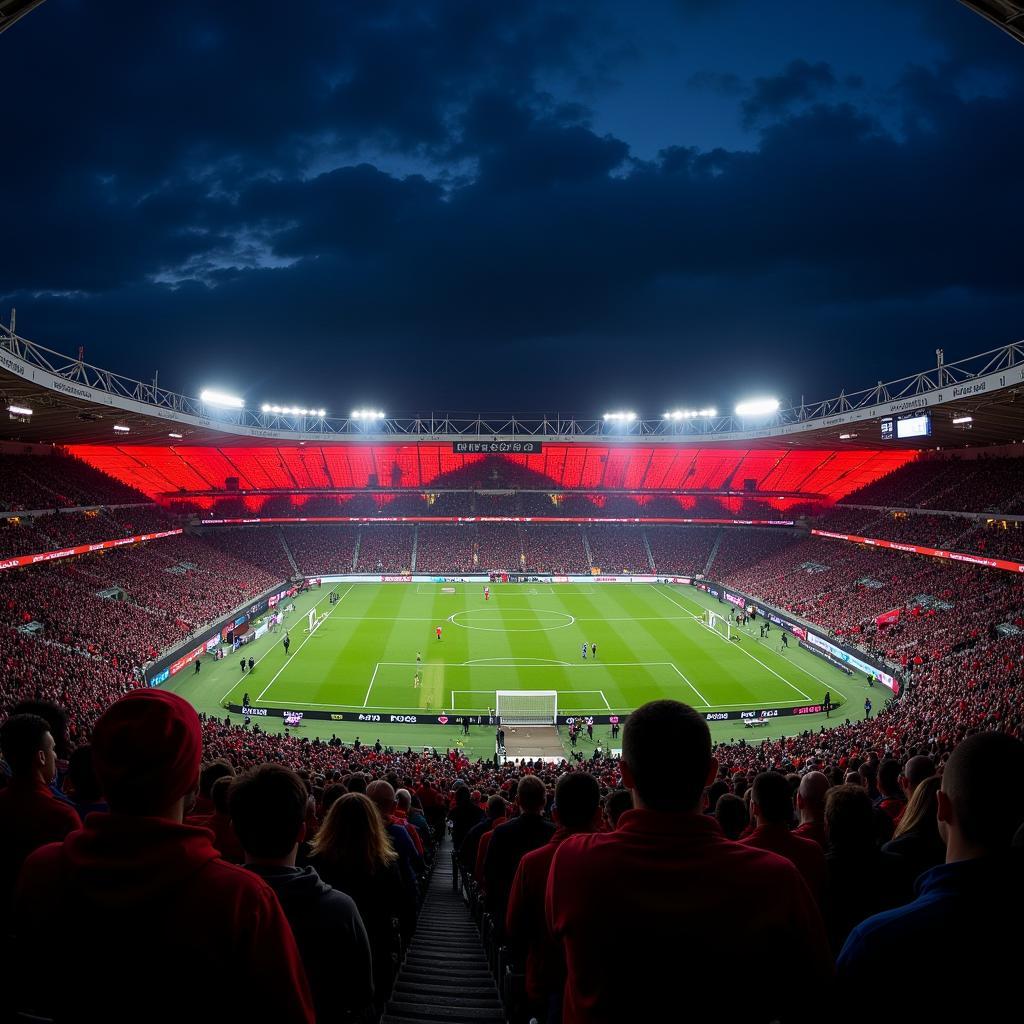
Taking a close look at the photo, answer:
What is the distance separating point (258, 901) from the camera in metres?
2.01

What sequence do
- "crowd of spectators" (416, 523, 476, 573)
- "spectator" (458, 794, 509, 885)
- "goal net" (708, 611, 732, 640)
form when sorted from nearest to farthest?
"spectator" (458, 794, 509, 885), "goal net" (708, 611, 732, 640), "crowd of spectators" (416, 523, 476, 573)

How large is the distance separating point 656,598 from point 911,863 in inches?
2285

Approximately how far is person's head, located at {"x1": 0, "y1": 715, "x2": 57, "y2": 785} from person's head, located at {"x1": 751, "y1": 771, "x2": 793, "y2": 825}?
186 inches

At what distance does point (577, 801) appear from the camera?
15.8 feet

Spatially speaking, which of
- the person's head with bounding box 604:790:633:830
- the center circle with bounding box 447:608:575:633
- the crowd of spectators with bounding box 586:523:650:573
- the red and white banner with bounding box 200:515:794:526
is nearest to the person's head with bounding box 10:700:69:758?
the person's head with bounding box 604:790:633:830

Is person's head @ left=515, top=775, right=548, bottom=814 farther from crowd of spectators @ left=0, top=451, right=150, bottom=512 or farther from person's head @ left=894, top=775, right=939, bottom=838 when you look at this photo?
crowd of spectators @ left=0, top=451, right=150, bottom=512

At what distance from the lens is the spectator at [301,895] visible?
2.75m

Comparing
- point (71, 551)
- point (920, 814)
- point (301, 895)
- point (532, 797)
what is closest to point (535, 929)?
point (301, 895)

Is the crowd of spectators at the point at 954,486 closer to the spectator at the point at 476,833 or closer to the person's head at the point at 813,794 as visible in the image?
the spectator at the point at 476,833

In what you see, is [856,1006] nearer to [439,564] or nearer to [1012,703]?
[1012,703]

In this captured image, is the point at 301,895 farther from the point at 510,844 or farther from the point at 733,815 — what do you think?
the point at 733,815

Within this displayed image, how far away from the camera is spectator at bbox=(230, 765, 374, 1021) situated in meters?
2.75

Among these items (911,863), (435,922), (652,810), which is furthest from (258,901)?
(435,922)

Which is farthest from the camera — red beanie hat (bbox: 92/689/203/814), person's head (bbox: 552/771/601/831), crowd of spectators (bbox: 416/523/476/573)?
crowd of spectators (bbox: 416/523/476/573)
